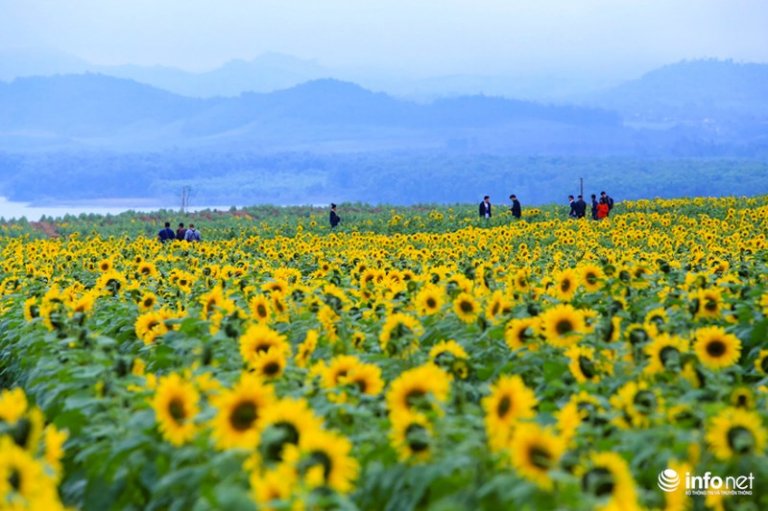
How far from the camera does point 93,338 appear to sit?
5.97m

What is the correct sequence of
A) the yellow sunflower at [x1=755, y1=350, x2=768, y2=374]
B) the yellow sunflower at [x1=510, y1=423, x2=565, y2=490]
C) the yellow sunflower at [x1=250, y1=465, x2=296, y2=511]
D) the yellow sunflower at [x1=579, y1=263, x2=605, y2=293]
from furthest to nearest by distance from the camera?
the yellow sunflower at [x1=579, y1=263, x2=605, y2=293]
the yellow sunflower at [x1=755, y1=350, x2=768, y2=374]
the yellow sunflower at [x1=510, y1=423, x2=565, y2=490]
the yellow sunflower at [x1=250, y1=465, x2=296, y2=511]

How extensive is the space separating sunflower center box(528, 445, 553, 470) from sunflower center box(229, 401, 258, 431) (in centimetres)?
100

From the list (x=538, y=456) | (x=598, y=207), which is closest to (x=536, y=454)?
(x=538, y=456)

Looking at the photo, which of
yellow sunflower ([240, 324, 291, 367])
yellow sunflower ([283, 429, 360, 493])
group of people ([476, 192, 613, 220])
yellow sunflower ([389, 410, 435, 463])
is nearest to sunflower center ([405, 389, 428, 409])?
yellow sunflower ([389, 410, 435, 463])

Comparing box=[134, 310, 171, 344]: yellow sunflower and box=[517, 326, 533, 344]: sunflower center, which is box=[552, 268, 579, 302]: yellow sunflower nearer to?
box=[517, 326, 533, 344]: sunflower center

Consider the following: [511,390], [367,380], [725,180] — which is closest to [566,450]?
[511,390]

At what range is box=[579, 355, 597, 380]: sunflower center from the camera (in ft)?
17.4

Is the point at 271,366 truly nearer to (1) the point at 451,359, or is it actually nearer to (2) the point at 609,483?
(1) the point at 451,359

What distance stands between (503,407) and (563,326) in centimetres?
206

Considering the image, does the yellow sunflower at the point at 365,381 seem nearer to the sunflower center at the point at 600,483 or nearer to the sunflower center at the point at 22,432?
the sunflower center at the point at 22,432

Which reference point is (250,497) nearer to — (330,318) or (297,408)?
(297,408)

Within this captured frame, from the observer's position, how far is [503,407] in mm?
3707

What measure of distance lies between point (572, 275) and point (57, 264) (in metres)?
10.2

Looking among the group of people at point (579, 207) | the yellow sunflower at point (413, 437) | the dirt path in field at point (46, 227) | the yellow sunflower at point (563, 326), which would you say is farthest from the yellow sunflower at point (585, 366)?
the dirt path in field at point (46, 227)
